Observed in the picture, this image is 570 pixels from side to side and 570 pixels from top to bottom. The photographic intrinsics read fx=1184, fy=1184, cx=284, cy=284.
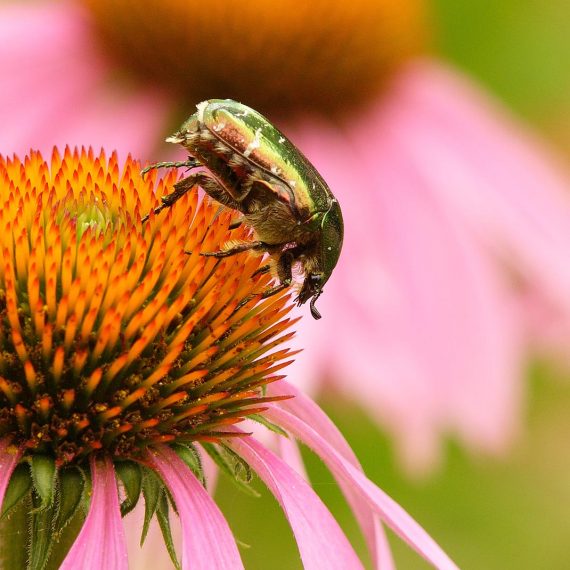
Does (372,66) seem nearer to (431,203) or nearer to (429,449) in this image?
(431,203)

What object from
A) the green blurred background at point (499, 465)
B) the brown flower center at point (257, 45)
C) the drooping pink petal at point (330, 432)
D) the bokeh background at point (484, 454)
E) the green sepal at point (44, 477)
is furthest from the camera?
the green blurred background at point (499, 465)

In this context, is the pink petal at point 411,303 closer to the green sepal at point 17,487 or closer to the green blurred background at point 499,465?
the green blurred background at point 499,465

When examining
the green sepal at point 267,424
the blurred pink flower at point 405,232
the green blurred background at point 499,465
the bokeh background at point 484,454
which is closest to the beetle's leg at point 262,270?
the green sepal at point 267,424

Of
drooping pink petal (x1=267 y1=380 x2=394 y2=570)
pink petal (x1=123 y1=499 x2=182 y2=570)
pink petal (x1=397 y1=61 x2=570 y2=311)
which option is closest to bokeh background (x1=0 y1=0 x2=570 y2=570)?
pink petal (x1=397 y1=61 x2=570 y2=311)

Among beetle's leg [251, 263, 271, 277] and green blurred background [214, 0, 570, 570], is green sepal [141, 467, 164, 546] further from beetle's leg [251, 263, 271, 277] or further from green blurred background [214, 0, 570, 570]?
green blurred background [214, 0, 570, 570]

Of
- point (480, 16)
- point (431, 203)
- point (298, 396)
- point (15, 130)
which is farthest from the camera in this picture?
point (480, 16)

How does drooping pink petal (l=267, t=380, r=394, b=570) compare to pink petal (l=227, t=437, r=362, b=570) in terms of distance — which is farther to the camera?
drooping pink petal (l=267, t=380, r=394, b=570)

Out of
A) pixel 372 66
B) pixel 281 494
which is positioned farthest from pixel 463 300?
pixel 281 494
